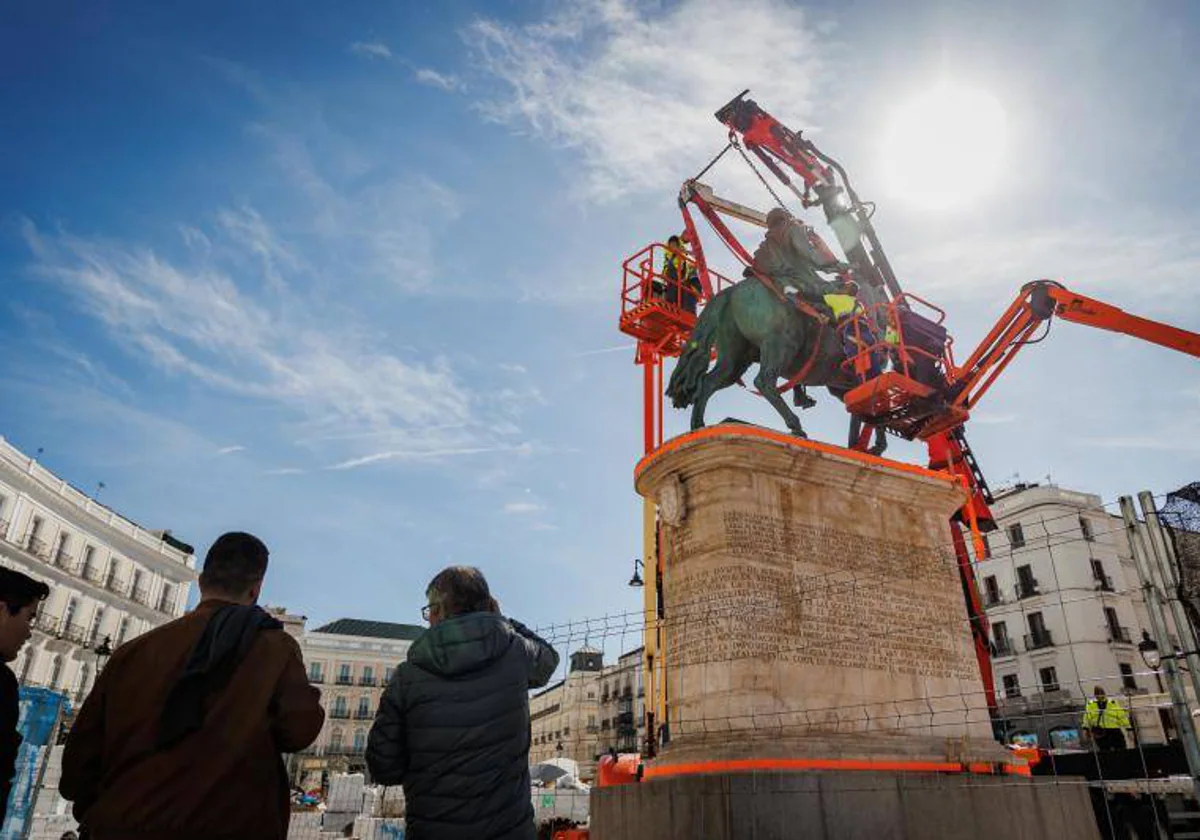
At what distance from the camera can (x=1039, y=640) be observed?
120ft

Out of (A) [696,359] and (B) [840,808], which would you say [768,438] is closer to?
(A) [696,359]

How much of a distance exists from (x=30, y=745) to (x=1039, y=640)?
3903 centimetres

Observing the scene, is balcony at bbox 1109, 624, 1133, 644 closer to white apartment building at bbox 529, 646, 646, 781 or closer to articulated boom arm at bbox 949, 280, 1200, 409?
white apartment building at bbox 529, 646, 646, 781

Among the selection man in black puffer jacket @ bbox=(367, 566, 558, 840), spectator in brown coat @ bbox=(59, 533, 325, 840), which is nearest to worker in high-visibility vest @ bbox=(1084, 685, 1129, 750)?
man in black puffer jacket @ bbox=(367, 566, 558, 840)

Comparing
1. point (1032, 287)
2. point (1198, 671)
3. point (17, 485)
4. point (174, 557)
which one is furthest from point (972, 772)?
point (174, 557)

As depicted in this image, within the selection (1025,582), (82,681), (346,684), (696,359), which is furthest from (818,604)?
(346,684)

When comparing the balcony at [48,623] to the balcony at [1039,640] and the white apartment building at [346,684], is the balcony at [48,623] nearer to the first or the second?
the white apartment building at [346,684]

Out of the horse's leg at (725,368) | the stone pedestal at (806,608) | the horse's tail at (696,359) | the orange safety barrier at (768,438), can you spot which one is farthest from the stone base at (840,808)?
the horse's tail at (696,359)

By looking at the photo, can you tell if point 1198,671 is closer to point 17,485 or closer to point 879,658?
point 879,658

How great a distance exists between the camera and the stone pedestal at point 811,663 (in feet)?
21.1

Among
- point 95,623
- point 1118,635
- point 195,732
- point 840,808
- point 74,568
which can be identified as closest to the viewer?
point 195,732

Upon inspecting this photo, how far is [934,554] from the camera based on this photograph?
8672 mm

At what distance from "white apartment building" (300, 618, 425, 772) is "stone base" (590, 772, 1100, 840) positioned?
5671 cm

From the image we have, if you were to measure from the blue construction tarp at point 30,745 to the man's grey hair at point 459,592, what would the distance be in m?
8.21
